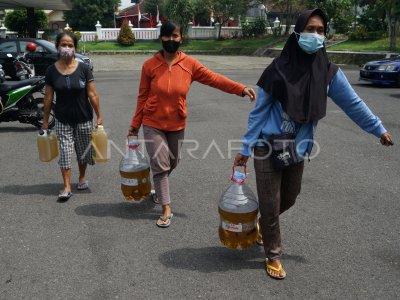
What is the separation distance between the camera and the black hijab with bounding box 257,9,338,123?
2.88m

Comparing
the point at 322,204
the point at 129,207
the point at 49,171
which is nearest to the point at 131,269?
the point at 129,207

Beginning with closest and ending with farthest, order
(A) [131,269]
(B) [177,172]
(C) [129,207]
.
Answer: (A) [131,269] < (C) [129,207] < (B) [177,172]

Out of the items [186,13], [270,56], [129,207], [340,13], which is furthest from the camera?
[186,13]

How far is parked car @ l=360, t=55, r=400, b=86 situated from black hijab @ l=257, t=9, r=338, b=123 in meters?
12.5

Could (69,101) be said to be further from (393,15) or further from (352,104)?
(393,15)

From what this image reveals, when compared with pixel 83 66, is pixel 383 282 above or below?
below

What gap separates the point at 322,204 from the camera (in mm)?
4660

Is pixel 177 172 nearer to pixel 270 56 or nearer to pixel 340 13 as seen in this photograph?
pixel 270 56

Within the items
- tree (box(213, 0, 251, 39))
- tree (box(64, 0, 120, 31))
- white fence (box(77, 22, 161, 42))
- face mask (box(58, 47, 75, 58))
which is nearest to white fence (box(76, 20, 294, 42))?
white fence (box(77, 22, 161, 42))

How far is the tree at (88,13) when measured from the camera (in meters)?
55.4

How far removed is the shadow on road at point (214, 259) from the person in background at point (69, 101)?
5.81 ft

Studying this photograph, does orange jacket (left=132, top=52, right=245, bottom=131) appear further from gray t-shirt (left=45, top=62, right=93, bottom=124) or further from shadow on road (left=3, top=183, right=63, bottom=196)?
shadow on road (left=3, top=183, right=63, bottom=196)

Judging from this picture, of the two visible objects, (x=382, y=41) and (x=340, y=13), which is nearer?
(x=382, y=41)

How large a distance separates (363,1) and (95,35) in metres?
25.1
